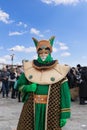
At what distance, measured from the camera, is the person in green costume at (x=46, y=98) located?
5.45 metres

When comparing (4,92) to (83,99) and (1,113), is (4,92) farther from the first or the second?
(1,113)

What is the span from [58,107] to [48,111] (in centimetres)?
16

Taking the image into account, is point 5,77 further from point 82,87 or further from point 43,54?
point 43,54

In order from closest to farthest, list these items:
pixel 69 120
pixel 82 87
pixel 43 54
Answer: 1. pixel 43 54
2. pixel 69 120
3. pixel 82 87

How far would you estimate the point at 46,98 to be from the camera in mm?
5484

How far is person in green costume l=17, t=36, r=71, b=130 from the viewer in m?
5.45

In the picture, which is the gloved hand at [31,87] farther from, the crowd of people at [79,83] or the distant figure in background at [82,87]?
the distant figure in background at [82,87]

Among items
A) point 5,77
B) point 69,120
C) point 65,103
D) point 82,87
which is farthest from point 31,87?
point 5,77

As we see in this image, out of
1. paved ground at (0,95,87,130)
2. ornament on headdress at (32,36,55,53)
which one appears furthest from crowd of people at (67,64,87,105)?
ornament on headdress at (32,36,55,53)

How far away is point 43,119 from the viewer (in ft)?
17.9

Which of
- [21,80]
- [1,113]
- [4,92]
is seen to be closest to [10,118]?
[1,113]

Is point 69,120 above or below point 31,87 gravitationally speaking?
below

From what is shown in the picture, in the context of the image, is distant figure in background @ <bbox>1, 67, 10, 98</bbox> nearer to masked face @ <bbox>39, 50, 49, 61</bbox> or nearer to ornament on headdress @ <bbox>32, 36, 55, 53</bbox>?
ornament on headdress @ <bbox>32, 36, 55, 53</bbox>

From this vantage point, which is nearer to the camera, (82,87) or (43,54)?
(43,54)
